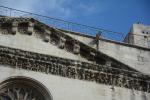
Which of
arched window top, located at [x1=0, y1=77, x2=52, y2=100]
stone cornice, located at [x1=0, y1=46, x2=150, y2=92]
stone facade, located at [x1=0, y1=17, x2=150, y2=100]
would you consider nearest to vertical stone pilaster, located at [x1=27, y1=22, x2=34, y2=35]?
stone facade, located at [x1=0, y1=17, x2=150, y2=100]

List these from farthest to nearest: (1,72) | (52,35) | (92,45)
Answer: (92,45) < (52,35) < (1,72)

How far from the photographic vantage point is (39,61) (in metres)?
20.0

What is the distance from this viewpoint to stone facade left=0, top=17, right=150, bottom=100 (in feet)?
64.5

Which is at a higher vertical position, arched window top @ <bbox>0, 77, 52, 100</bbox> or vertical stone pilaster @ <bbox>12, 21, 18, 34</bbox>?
vertical stone pilaster @ <bbox>12, 21, 18, 34</bbox>

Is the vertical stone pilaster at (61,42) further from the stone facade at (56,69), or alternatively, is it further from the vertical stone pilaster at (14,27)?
the vertical stone pilaster at (14,27)

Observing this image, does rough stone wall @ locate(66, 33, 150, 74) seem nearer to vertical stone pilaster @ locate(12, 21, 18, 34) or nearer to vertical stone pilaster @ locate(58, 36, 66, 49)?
vertical stone pilaster @ locate(58, 36, 66, 49)

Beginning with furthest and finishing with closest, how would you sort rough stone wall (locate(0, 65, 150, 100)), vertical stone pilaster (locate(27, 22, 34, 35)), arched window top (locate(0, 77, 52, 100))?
vertical stone pilaster (locate(27, 22, 34, 35))
rough stone wall (locate(0, 65, 150, 100))
arched window top (locate(0, 77, 52, 100))

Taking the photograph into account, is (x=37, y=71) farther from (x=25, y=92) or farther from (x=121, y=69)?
(x=121, y=69)

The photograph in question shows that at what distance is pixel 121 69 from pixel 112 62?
0.45 metres

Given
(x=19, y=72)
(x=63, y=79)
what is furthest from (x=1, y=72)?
(x=63, y=79)

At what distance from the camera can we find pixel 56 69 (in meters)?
20.1

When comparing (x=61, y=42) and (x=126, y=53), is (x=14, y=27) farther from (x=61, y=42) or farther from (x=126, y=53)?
(x=126, y=53)

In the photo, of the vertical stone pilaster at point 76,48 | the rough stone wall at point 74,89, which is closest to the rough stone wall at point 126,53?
the vertical stone pilaster at point 76,48

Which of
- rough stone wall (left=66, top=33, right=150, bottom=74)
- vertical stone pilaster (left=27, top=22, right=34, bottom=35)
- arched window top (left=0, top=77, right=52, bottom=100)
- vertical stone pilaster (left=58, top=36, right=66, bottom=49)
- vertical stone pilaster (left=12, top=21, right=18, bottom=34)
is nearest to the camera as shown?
arched window top (left=0, top=77, right=52, bottom=100)
